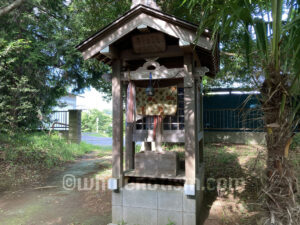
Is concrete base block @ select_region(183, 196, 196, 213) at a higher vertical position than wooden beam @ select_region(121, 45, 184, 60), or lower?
lower

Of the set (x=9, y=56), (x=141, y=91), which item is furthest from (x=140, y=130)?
(x=9, y=56)

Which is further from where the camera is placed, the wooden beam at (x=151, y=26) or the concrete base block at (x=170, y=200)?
the concrete base block at (x=170, y=200)

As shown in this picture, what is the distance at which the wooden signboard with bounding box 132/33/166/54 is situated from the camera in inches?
160

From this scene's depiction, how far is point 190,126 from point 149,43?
Answer: 172 cm

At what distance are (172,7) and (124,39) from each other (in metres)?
3.71

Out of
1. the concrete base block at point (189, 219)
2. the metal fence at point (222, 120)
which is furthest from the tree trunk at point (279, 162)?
the metal fence at point (222, 120)

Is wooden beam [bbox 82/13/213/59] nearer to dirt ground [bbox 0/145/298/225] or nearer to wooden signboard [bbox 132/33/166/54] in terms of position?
wooden signboard [bbox 132/33/166/54]

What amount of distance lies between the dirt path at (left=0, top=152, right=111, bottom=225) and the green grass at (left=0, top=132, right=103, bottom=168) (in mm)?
1909

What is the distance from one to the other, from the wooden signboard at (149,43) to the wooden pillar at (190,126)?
21.3 inches

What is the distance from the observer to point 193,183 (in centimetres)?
380

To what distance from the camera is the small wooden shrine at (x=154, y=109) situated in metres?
3.78

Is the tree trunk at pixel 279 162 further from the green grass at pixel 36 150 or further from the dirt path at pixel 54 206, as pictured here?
the green grass at pixel 36 150

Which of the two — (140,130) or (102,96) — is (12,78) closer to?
(102,96)

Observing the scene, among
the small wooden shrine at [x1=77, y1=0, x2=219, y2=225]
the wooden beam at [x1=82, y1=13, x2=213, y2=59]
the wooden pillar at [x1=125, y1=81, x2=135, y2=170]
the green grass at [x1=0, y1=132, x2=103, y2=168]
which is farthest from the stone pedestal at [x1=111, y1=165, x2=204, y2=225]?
the green grass at [x1=0, y1=132, x2=103, y2=168]
